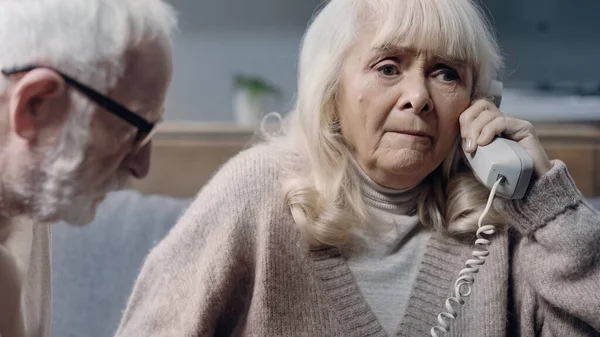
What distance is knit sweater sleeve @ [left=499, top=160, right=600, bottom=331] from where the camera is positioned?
3.58 feet

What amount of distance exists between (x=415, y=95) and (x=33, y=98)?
0.58 meters

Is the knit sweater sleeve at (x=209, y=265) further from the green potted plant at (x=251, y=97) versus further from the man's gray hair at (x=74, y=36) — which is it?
the green potted plant at (x=251, y=97)

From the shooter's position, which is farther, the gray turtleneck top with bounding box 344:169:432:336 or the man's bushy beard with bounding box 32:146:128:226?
the gray turtleneck top with bounding box 344:169:432:336

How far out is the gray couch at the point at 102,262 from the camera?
1.53 meters

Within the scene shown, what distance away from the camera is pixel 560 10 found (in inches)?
88.9

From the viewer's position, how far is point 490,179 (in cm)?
108

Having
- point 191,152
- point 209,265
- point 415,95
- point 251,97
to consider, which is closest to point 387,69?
point 415,95

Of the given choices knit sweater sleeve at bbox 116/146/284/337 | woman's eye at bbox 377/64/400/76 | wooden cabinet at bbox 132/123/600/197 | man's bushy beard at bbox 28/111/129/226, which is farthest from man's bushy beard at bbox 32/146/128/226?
wooden cabinet at bbox 132/123/600/197

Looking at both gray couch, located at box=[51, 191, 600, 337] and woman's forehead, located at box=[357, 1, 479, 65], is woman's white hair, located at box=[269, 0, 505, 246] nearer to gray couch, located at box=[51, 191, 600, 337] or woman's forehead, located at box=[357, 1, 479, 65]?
woman's forehead, located at box=[357, 1, 479, 65]

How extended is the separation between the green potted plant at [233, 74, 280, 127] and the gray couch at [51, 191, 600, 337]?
25.3 inches

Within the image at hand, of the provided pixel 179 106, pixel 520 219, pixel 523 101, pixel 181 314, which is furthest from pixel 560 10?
pixel 181 314

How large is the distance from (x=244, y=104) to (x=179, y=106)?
0.77ft

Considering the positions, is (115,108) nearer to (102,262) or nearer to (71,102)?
(71,102)

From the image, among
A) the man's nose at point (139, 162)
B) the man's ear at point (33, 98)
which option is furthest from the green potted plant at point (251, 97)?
the man's ear at point (33, 98)
